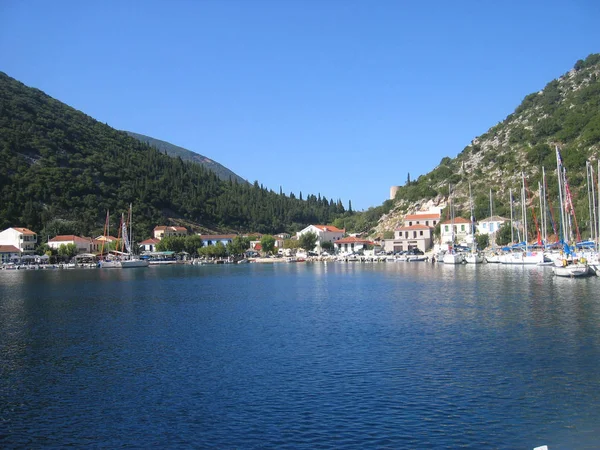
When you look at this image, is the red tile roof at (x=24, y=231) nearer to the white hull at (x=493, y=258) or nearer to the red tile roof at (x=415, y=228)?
the red tile roof at (x=415, y=228)

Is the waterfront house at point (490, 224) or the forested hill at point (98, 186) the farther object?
the forested hill at point (98, 186)

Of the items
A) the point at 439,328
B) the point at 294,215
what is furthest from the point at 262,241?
Answer: the point at 439,328

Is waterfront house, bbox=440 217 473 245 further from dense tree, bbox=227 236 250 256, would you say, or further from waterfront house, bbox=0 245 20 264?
waterfront house, bbox=0 245 20 264

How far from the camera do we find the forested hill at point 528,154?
8750 cm

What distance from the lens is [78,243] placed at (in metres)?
110

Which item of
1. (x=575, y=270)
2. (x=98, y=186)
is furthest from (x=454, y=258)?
(x=98, y=186)

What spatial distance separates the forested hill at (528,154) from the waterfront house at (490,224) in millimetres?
3788

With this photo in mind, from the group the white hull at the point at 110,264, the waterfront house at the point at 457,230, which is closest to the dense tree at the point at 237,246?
the white hull at the point at 110,264

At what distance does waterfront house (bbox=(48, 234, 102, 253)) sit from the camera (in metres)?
110

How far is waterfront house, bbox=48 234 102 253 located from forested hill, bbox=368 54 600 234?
59.6 metres

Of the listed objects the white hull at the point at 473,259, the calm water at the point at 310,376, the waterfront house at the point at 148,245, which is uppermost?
the waterfront house at the point at 148,245

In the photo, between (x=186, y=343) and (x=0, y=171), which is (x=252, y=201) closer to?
(x=0, y=171)

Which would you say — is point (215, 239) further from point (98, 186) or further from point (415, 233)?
point (415, 233)

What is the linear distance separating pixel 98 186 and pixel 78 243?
26.2m
